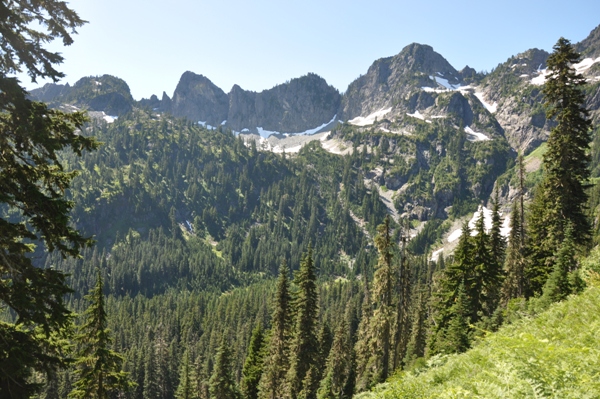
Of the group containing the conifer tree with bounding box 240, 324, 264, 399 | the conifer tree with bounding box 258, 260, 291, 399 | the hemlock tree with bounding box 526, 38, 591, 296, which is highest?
the hemlock tree with bounding box 526, 38, 591, 296

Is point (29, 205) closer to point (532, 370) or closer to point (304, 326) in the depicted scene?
point (532, 370)

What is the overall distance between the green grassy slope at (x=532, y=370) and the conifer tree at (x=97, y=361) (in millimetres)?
15262

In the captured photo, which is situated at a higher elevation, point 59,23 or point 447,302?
point 59,23

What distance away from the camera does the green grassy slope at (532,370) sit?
21.7 ft

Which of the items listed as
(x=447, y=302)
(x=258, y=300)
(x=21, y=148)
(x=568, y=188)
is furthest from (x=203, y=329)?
(x=21, y=148)

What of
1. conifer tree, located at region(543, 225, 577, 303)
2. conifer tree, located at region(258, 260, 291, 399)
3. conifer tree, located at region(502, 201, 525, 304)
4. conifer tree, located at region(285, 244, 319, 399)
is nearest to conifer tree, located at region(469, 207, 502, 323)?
conifer tree, located at region(502, 201, 525, 304)

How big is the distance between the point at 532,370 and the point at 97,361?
21.3 m

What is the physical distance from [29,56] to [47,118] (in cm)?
214

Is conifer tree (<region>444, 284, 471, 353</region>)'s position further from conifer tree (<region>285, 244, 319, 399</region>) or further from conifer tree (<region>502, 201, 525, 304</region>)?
conifer tree (<region>285, 244, 319, 399</region>)

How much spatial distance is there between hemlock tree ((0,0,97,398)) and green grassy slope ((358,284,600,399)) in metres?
10.0

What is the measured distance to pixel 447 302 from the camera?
38562 millimetres

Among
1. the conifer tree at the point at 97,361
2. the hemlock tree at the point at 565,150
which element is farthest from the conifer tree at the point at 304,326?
the hemlock tree at the point at 565,150

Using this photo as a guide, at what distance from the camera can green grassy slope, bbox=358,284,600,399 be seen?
21.7ft

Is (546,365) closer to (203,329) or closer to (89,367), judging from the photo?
(89,367)
